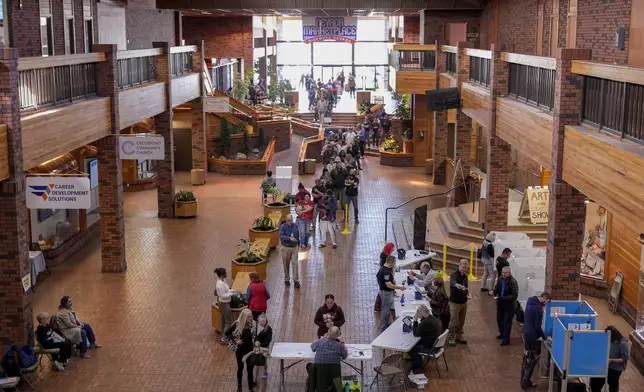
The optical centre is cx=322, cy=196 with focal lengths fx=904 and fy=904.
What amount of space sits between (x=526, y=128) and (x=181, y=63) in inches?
594

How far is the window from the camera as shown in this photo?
22.1 metres

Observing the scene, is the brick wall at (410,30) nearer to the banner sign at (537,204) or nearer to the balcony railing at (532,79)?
the banner sign at (537,204)

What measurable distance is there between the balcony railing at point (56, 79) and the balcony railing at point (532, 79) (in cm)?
876

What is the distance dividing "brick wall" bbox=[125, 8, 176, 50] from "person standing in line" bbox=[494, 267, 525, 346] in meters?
18.7

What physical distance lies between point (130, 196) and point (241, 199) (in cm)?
380

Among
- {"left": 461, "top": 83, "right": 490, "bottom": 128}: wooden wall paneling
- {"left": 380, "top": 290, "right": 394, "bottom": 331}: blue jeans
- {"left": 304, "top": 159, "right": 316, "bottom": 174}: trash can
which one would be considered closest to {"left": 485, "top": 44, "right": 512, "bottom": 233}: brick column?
{"left": 461, "top": 83, "right": 490, "bottom": 128}: wooden wall paneling

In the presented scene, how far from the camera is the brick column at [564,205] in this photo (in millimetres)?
14242

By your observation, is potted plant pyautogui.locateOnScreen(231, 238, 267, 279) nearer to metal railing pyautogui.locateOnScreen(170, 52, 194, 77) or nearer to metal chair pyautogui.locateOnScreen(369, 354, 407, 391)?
metal chair pyautogui.locateOnScreen(369, 354, 407, 391)

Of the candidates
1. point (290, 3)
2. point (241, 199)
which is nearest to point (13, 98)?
point (241, 199)

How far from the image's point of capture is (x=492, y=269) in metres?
18.7

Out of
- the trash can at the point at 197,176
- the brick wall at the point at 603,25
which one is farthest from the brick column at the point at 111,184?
the trash can at the point at 197,176

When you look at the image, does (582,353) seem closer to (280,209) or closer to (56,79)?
(56,79)

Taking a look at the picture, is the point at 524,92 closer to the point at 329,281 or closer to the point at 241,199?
the point at 329,281

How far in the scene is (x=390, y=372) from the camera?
1318 centimetres
